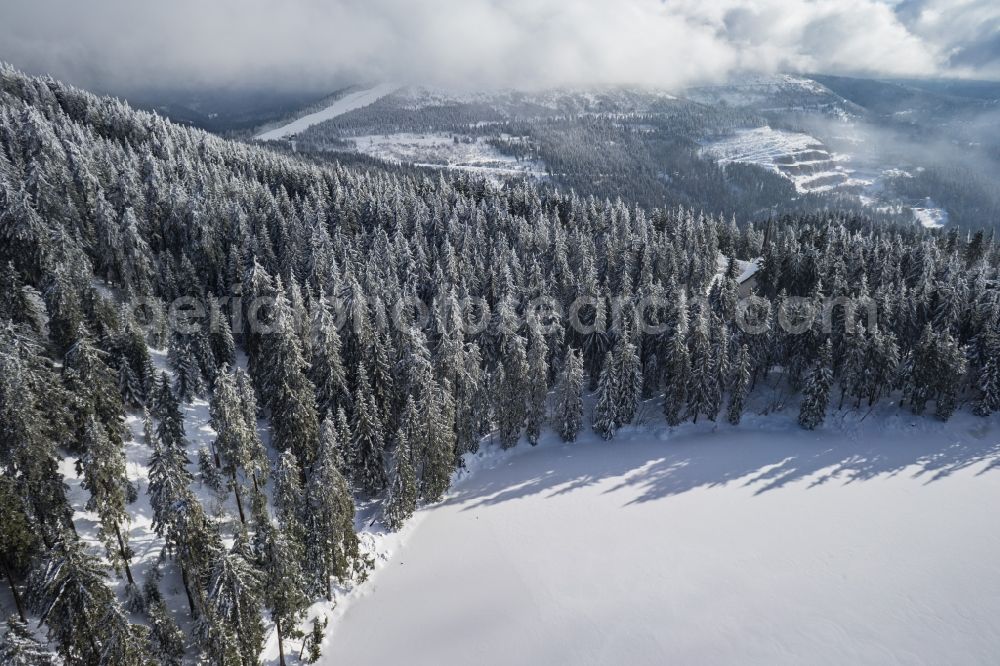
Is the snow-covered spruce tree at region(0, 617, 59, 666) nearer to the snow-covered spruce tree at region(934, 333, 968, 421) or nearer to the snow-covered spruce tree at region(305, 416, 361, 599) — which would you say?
the snow-covered spruce tree at region(305, 416, 361, 599)

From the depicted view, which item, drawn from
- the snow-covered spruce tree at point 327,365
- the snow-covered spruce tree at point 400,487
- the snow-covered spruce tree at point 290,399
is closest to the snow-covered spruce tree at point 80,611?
the snow-covered spruce tree at point 290,399

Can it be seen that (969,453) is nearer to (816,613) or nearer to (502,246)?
(816,613)

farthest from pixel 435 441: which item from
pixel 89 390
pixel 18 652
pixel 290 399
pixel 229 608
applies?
pixel 18 652

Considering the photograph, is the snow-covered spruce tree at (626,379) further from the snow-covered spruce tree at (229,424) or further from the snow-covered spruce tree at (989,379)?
the snow-covered spruce tree at (229,424)

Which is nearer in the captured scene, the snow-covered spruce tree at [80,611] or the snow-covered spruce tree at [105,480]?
the snow-covered spruce tree at [80,611]

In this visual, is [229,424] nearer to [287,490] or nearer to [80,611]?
[287,490]

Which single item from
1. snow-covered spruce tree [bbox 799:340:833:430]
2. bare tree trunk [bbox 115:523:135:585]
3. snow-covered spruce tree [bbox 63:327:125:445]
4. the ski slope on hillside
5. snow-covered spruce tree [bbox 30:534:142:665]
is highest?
snow-covered spruce tree [bbox 63:327:125:445]

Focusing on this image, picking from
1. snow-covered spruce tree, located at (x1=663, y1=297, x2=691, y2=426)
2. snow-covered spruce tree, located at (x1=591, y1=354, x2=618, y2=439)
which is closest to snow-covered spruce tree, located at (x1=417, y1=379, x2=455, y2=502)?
snow-covered spruce tree, located at (x1=591, y1=354, x2=618, y2=439)
